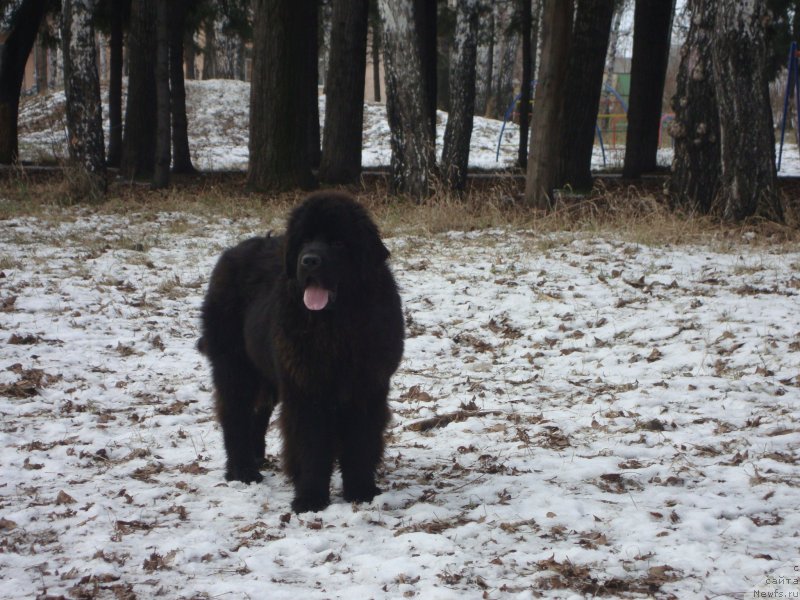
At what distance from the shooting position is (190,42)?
2738 centimetres

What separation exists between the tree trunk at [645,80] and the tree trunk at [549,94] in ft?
22.5

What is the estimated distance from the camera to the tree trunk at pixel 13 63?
66.4 ft

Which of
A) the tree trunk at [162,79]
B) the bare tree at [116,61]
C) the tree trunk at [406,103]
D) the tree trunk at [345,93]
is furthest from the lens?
the bare tree at [116,61]

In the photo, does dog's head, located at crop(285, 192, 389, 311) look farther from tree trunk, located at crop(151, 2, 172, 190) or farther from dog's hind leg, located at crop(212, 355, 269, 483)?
tree trunk, located at crop(151, 2, 172, 190)

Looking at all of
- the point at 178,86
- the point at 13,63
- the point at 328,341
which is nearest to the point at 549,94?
the point at 328,341

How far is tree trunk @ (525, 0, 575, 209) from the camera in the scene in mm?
11820

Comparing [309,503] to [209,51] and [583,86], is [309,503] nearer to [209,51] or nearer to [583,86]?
[583,86]

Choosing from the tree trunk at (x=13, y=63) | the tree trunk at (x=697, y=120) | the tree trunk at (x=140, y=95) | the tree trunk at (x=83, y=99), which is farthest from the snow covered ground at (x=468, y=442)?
the tree trunk at (x=13, y=63)

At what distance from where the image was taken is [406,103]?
1366 cm

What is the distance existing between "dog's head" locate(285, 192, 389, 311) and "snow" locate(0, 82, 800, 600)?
114cm

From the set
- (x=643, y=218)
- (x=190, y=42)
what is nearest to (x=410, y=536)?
(x=643, y=218)

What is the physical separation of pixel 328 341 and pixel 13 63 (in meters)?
19.3

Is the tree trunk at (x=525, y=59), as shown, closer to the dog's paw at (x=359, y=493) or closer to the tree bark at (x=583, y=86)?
the tree bark at (x=583, y=86)

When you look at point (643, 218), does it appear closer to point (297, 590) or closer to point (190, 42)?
point (297, 590)
